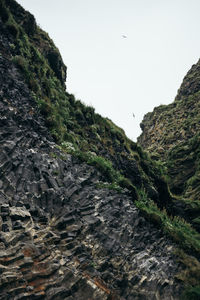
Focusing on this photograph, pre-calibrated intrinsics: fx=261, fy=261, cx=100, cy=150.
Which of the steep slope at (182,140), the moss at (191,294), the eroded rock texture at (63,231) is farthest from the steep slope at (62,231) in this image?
the steep slope at (182,140)

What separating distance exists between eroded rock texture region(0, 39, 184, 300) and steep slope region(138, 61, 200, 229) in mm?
13925

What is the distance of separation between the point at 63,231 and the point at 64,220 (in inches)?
19.6

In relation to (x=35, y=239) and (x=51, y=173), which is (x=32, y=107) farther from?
(x=35, y=239)

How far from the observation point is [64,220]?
10805 millimetres

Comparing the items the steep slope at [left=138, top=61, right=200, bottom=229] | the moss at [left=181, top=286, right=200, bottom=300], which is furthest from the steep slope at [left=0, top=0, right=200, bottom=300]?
the steep slope at [left=138, top=61, right=200, bottom=229]

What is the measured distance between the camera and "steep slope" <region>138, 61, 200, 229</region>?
98.3 ft

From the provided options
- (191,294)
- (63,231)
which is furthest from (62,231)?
(191,294)

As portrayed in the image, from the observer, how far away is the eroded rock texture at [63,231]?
8.41m

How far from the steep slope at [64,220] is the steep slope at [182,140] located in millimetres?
13000

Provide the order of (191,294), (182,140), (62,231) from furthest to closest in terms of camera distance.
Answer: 1. (182,140)
2. (191,294)
3. (62,231)

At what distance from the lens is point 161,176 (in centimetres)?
2702

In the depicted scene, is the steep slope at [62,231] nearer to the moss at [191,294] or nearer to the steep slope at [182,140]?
the moss at [191,294]

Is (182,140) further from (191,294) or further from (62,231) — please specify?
(62,231)

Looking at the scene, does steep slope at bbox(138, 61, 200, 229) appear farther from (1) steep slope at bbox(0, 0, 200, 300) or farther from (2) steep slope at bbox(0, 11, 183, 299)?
(2) steep slope at bbox(0, 11, 183, 299)
